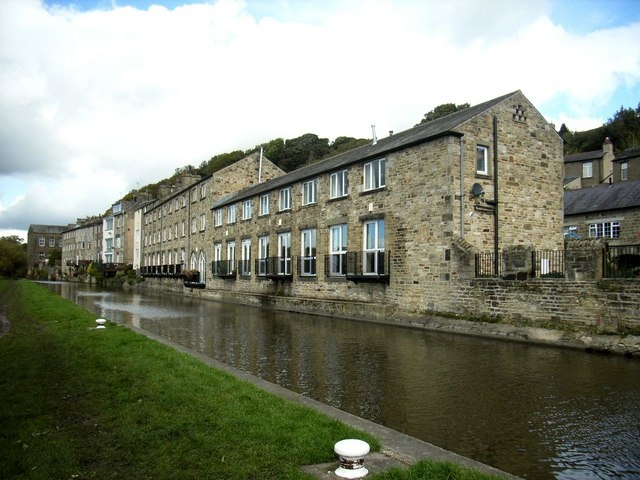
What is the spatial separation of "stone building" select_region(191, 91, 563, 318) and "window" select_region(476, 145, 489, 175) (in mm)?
37

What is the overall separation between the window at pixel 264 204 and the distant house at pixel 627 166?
34035mm

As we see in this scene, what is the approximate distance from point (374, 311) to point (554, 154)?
9.92 metres

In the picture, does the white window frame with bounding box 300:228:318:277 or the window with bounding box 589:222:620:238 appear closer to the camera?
the white window frame with bounding box 300:228:318:277

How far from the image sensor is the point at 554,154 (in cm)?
2127

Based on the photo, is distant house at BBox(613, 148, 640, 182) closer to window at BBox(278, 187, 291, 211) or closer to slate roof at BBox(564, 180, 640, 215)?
slate roof at BBox(564, 180, 640, 215)

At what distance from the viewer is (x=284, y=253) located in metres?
29.2

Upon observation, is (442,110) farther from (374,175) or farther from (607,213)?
(374,175)

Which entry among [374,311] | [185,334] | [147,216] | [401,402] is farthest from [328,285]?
[147,216]

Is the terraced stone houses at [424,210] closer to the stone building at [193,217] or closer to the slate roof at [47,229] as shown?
the stone building at [193,217]

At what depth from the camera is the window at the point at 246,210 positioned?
1332 inches

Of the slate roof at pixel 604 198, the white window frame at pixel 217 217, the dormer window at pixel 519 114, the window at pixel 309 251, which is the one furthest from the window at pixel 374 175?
the slate roof at pixel 604 198

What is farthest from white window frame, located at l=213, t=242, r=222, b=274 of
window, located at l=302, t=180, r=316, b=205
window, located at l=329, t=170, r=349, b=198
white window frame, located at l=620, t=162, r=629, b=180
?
white window frame, located at l=620, t=162, r=629, b=180

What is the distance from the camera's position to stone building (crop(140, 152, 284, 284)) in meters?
41.0

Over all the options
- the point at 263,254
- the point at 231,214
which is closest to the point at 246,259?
the point at 263,254
